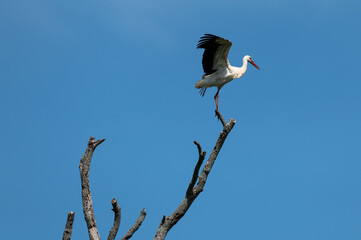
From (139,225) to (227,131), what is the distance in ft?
6.49

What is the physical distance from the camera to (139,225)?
7.49 metres

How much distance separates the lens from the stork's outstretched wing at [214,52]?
447 inches

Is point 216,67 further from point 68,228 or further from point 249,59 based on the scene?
point 68,228

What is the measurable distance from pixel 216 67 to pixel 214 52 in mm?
563

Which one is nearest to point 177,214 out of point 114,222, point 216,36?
point 114,222

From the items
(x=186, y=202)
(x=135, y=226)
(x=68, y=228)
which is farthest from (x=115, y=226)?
(x=186, y=202)

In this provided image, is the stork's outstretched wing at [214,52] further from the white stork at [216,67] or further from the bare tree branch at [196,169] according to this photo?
the bare tree branch at [196,169]

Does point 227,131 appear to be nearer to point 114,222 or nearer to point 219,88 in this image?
point 114,222

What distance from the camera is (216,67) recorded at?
40.5ft

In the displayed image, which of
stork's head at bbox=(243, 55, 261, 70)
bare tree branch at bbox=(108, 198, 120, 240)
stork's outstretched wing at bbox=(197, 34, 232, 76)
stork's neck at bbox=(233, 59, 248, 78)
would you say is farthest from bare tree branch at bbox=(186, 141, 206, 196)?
stork's head at bbox=(243, 55, 261, 70)

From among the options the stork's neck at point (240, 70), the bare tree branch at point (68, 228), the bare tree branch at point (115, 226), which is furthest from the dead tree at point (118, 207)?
the stork's neck at point (240, 70)

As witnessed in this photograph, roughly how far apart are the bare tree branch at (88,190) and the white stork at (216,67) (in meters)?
4.75

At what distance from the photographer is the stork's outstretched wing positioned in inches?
447

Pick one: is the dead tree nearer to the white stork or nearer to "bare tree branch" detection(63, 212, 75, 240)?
"bare tree branch" detection(63, 212, 75, 240)
